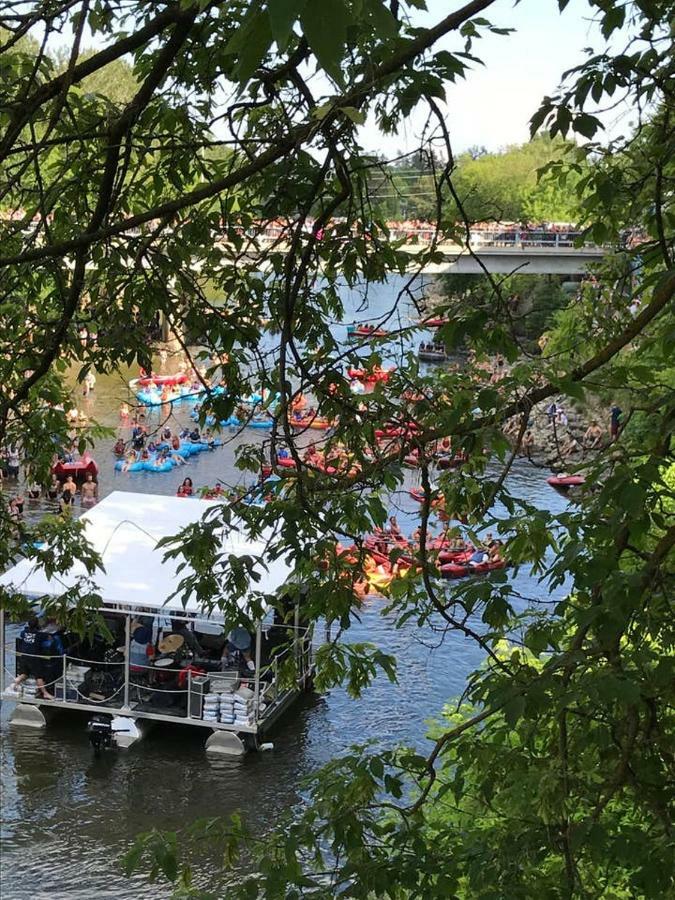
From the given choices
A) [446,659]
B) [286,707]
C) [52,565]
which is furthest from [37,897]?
[446,659]

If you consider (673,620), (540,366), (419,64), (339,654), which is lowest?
(339,654)

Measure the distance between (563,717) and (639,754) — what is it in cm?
73

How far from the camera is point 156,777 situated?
1543 centimetres

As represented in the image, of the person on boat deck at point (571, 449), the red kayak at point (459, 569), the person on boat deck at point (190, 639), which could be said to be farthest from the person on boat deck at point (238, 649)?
the red kayak at point (459, 569)

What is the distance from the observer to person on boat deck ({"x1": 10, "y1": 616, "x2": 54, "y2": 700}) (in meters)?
16.3

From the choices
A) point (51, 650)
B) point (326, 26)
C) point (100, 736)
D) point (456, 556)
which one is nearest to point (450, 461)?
point (326, 26)

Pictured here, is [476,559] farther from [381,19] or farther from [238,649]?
[381,19]

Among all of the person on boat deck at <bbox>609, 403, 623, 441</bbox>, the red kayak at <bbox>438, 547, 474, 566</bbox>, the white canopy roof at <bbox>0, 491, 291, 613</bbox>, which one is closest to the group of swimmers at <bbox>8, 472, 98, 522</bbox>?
the white canopy roof at <bbox>0, 491, 291, 613</bbox>

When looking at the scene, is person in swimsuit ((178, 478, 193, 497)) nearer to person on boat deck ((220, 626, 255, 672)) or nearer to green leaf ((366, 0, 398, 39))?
person on boat deck ((220, 626, 255, 672))

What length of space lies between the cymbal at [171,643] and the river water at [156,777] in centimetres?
138

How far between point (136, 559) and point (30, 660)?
2054 mm

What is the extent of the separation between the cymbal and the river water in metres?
1.38

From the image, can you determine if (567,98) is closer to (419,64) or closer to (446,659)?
(419,64)

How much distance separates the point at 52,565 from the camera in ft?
22.8
